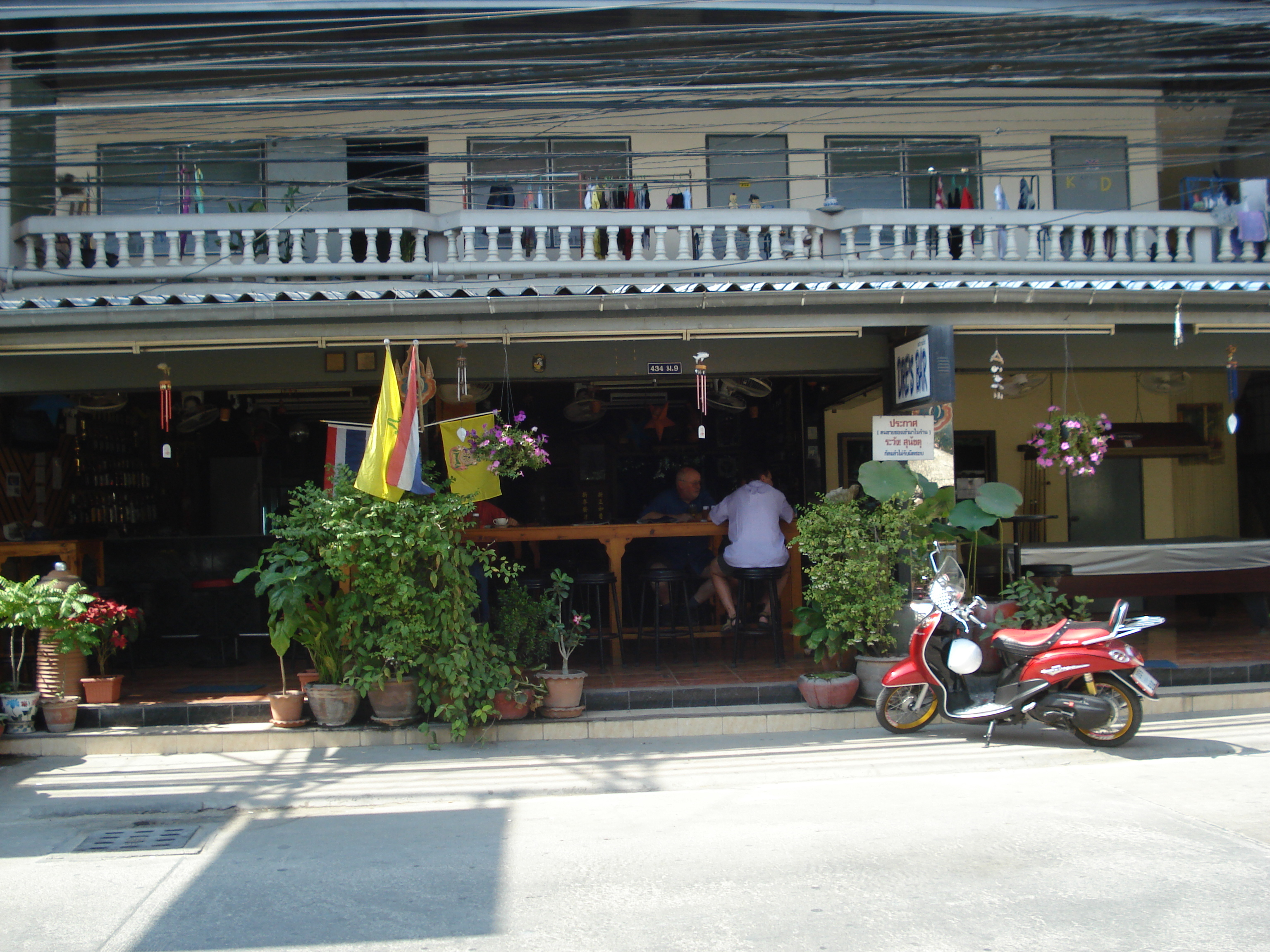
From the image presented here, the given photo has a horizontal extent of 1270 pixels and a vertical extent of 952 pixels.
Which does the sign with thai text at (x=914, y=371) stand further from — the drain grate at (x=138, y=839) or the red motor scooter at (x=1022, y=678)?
the drain grate at (x=138, y=839)

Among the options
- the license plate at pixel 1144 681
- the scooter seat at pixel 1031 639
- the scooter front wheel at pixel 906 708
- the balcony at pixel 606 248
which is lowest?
the scooter front wheel at pixel 906 708

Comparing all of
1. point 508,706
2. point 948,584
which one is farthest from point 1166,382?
point 508,706

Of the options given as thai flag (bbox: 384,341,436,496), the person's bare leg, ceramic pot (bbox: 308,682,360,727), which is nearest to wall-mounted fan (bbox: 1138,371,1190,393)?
the person's bare leg

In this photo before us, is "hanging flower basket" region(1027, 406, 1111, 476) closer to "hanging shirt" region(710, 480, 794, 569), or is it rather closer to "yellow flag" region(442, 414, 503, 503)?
"hanging shirt" region(710, 480, 794, 569)

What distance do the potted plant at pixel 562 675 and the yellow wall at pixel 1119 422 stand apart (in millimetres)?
5748

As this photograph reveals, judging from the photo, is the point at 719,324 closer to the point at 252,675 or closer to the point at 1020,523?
the point at 252,675

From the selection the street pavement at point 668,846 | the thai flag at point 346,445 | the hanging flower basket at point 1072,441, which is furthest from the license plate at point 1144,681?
the thai flag at point 346,445

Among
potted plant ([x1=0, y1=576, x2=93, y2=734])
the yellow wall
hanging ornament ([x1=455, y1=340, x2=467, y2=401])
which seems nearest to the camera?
potted plant ([x1=0, y1=576, x2=93, y2=734])

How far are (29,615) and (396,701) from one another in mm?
2804

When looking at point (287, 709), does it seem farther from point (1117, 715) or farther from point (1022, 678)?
point (1117, 715)

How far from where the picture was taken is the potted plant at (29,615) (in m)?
6.95

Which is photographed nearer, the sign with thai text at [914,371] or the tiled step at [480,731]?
the tiled step at [480,731]

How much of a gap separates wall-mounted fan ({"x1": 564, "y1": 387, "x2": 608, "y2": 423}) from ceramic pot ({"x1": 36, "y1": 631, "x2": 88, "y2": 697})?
18.6 ft

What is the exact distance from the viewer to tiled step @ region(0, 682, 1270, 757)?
705 cm
